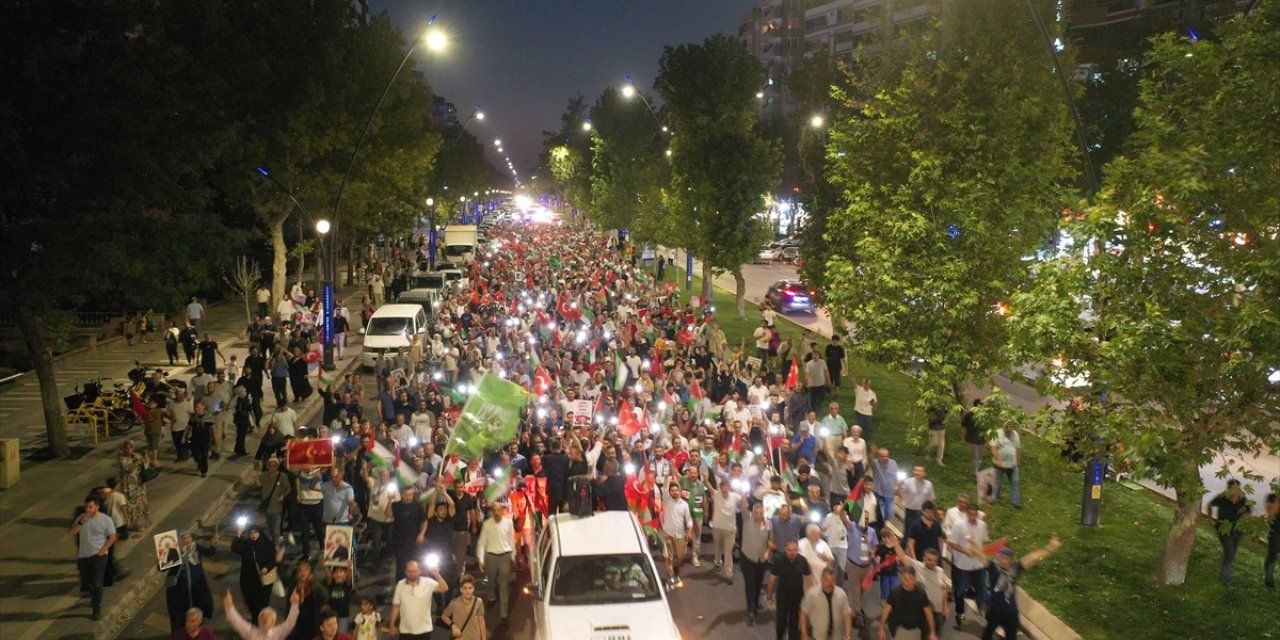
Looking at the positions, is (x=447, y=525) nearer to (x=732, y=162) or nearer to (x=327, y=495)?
(x=327, y=495)

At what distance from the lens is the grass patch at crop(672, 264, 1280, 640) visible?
1064 cm

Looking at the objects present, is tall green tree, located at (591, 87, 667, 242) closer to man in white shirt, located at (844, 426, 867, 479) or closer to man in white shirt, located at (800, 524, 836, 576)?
man in white shirt, located at (844, 426, 867, 479)

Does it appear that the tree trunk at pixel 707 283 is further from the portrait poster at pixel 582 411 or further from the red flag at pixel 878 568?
the red flag at pixel 878 568

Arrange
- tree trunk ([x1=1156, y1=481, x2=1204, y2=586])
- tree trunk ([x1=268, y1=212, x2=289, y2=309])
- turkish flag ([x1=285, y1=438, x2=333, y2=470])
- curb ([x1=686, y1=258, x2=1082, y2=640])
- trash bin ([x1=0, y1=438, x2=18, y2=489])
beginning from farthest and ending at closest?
tree trunk ([x1=268, y1=212, x2=289, y2=309])
trash bin ([x1=0, y1=438, x2=18, y2=489])
turkish flag ([x1=285, y1=438, x2=333, y2=470])
tree trunk ([x1=1156, y1=481, x2=1204, y2=586])
curb ([x1=686, y1=258, x2=1082, y2=640])

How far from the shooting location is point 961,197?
15.5 m

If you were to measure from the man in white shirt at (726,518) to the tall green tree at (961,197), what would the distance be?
519 cm

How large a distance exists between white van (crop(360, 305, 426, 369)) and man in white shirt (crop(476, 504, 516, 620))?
16.0m

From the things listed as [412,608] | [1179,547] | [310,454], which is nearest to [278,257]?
[310,454]

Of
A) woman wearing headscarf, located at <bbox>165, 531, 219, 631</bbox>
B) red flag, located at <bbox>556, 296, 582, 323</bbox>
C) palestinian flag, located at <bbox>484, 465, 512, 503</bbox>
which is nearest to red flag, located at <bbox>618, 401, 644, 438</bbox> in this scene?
palestinian flag, located at <bbox>484, 465, 512, 503</bbox>

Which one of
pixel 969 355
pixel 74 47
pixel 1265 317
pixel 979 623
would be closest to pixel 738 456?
pixel 979 623

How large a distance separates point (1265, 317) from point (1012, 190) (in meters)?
7.55

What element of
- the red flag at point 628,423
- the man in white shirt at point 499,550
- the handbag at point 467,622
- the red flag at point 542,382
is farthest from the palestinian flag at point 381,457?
the red flag at point 542,382

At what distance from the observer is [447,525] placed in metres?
10.8

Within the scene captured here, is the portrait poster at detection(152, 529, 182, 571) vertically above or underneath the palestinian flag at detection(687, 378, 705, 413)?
above
